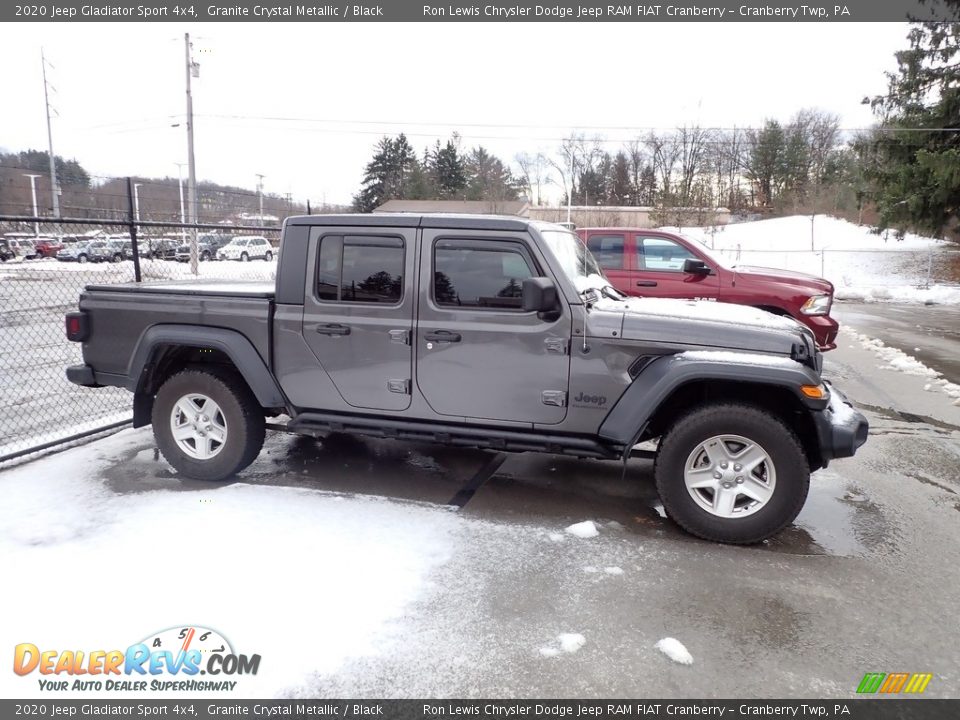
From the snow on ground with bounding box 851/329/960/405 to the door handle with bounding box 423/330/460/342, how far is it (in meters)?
6.48

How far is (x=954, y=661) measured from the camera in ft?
9.34

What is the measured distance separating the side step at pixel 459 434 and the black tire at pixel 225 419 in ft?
1.02

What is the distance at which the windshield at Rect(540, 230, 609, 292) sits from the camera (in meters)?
4.28

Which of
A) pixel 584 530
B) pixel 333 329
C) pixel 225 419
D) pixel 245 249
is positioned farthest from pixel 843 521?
pixel 245 249

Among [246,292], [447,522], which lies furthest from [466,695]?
[246,292]

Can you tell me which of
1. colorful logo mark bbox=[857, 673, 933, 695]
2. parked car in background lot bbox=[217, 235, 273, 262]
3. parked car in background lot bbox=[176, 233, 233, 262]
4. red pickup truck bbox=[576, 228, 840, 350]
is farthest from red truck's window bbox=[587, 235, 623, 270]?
parked car in background lot bbox=[217, 235, 273, 262]

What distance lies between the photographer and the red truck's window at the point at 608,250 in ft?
28.9

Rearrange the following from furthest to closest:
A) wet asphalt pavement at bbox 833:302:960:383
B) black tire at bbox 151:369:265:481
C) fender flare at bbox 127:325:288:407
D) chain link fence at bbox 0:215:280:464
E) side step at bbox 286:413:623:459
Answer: wet asphalt pavement at bbox 833:302:960:383, chain link fence at bbox 0:215:280:464, black tire at bbox 151:369:265:481, fender flare at bbox 127:325:288:407, side step at bbox 286:413:623:459

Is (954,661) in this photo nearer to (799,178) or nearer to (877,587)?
(877,587)

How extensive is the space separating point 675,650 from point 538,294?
2.04m

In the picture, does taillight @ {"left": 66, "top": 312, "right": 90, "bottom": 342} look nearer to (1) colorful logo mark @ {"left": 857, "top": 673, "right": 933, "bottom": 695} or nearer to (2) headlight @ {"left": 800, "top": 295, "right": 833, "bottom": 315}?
(1) colorful logo mark @ {"left": 857, "top": 673, "right": 933, "bottom": 695}

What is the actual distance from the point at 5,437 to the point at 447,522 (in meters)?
4.57

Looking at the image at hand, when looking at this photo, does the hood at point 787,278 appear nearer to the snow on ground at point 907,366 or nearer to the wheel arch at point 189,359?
the snow on ground at point 907,366

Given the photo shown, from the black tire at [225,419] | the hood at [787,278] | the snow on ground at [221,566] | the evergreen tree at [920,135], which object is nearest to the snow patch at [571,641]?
the snow on ground at [221,566]
